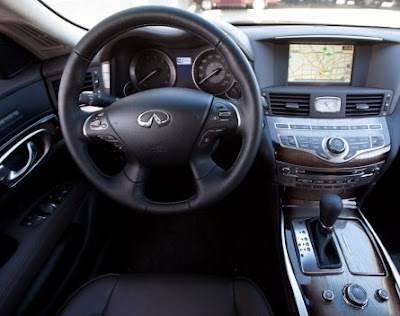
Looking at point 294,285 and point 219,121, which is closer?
point 219,121

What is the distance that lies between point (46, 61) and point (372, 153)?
1211 millimetres

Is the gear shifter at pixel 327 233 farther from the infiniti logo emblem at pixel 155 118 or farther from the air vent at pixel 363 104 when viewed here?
A: the infiniti logo emblem at pixel 155 118

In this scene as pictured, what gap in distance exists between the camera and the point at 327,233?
122cm

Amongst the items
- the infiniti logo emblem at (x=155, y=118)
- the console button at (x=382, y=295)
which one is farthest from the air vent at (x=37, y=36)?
the console button at (x=382, y=295)

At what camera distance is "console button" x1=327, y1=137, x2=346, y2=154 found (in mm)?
1201

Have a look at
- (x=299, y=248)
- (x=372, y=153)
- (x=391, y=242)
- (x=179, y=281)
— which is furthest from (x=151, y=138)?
(x=391, y=242)

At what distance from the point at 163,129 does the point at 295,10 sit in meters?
0.99

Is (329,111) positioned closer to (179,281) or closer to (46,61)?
(179,281)

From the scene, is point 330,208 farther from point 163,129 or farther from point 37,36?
point 37,36

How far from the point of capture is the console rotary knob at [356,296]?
1.04m

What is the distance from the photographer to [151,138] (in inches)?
37.3

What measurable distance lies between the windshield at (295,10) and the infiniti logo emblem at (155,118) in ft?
2.25

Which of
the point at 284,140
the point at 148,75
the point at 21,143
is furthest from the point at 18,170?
the point at 284,140

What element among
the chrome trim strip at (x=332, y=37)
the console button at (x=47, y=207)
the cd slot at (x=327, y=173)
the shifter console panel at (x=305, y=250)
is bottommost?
the shifter console panel at (x=305, y=250)
